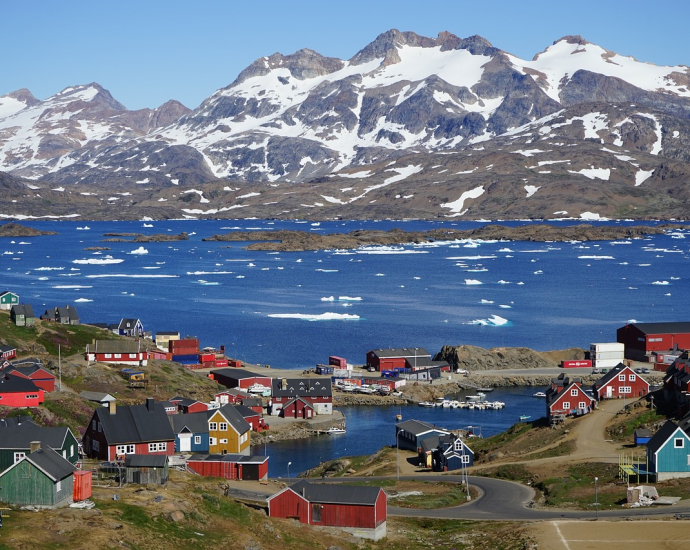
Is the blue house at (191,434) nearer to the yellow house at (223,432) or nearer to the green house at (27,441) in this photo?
the yellow house at (223,432)

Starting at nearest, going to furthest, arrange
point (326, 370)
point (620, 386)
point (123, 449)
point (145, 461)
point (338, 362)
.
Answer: point (145, 461) < point (123, 449) < point (620, 386) < point (326, 370) < point (338, 362)

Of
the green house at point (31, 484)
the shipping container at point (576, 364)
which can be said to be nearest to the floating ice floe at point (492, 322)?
the shipping container at point (576, 364)

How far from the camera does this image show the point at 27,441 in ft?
126

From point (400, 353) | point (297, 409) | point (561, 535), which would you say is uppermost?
point (400, 353)

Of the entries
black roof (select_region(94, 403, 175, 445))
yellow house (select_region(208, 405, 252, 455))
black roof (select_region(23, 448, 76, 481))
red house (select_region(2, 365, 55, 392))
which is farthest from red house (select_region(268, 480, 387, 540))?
red house (select_region(2, 365, 55, 392))

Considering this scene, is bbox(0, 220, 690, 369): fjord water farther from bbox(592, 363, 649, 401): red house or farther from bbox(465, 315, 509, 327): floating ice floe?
bbox(592, 363, 649, 401): red house

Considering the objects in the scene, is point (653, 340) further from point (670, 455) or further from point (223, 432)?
point (223, 432)

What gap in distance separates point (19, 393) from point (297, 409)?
20.5m

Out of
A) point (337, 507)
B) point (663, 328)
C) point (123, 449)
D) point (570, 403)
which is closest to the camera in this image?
point (337, 507)

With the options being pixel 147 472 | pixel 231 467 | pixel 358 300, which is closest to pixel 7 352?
pixel 231 467

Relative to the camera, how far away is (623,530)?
35.1 metres

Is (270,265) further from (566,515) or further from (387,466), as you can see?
(566,515)

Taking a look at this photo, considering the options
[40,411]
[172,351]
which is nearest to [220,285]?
[172,351]

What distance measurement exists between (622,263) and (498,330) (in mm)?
96291
